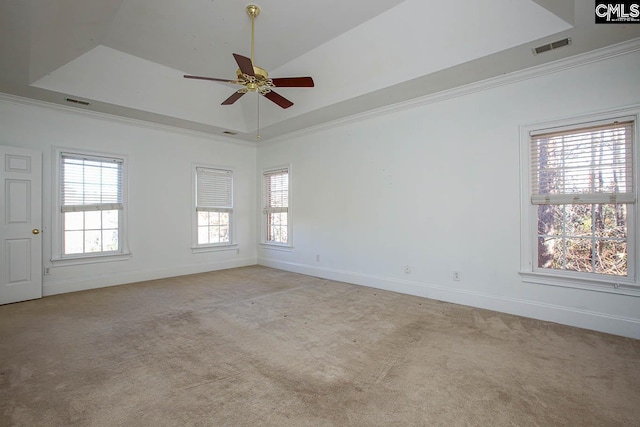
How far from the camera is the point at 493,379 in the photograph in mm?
→ 2242

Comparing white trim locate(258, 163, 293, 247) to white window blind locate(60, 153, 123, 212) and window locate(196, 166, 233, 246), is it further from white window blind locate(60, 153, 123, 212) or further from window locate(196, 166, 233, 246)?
white window blind locate(60, 153, 123, 212)

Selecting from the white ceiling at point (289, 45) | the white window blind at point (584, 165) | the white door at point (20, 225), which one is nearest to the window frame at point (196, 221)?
the white ceiling at point (289, 45)

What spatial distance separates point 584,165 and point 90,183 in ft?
22.9

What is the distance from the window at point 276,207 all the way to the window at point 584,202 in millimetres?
4375

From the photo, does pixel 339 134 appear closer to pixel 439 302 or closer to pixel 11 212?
pixel 439 302

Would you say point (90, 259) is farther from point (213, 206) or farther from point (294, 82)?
Result: point (294, 82)

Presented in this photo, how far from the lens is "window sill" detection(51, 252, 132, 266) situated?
4.68 metres

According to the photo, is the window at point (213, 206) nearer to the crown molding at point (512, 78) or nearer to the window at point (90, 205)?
the window at point (90, 205)

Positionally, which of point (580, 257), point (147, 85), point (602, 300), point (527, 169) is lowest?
point (602, 300)

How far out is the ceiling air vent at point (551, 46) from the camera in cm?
294

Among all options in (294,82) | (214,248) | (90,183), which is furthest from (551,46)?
(90,183)

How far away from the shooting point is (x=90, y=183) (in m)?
5.03

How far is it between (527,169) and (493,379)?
8.14 ft

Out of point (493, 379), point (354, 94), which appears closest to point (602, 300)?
point (493, 379)
